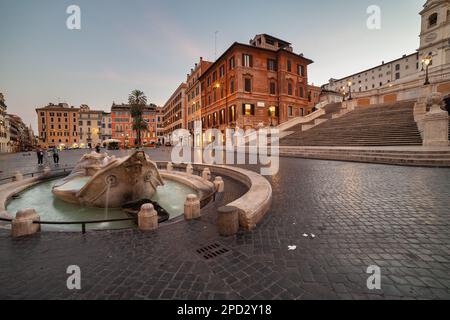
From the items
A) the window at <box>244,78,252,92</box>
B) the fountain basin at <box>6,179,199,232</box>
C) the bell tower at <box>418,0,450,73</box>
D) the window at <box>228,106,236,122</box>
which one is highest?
the bell tower at <box>418,0,450,73</box>

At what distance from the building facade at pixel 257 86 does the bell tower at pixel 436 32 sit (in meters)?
26.7

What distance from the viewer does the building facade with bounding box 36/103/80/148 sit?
262ft

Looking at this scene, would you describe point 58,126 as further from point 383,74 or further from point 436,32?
point 383,74

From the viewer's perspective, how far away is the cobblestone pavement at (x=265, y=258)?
95.3 inches

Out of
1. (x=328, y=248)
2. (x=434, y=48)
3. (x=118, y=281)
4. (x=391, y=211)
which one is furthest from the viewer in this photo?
(x=434, y=48)

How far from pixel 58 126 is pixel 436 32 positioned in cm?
12313

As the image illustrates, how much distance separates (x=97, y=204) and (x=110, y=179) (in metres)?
1.20

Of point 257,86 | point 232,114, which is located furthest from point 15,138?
point 257,86

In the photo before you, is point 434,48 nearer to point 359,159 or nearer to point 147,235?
point 359,159

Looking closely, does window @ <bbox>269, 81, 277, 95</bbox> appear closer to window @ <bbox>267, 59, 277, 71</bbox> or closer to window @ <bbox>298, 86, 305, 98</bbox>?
window @ <bbox>267, 59, 277, 71</bbox>

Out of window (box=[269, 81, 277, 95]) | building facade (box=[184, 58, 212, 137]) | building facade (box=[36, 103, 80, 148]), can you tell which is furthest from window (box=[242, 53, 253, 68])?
building facade (box=[36, 103, 80, 148])

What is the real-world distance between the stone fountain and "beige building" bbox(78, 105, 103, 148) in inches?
3585
